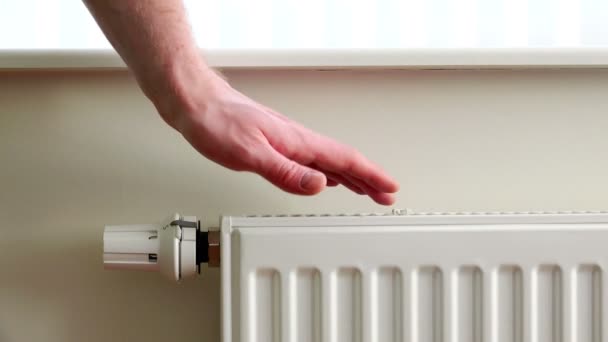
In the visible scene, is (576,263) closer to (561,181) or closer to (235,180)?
(561,181)

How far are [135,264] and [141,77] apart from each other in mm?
179

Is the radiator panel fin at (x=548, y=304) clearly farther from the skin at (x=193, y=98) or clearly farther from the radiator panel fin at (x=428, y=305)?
the skin at (x=193, y=98)

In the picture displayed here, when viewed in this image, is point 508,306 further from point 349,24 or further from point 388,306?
point 349,24

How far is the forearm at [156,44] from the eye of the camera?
68 centimetres

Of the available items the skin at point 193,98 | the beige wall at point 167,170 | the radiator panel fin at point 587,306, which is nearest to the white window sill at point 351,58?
the beige wall at point 167,170

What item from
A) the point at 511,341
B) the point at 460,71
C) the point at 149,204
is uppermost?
the point at 460,71

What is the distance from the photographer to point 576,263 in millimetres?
753

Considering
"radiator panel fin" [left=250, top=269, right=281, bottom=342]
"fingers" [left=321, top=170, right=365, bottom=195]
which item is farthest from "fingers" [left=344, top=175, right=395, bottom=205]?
"radiator panel fin" [left=250, top=269, right=281, bottom=342]

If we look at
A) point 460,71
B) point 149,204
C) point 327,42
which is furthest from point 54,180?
point 460,71

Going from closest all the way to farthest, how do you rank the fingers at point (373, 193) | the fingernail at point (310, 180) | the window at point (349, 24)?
the fingernail at point (310, 180), the fingers at point (373, 193), the window at point (349, 24)

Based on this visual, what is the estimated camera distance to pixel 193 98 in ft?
2.27

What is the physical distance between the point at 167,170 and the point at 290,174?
232mm

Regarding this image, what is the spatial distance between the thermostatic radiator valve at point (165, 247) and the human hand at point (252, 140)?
10cm

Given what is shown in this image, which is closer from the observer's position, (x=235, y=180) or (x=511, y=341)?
(x=511, y=341)
